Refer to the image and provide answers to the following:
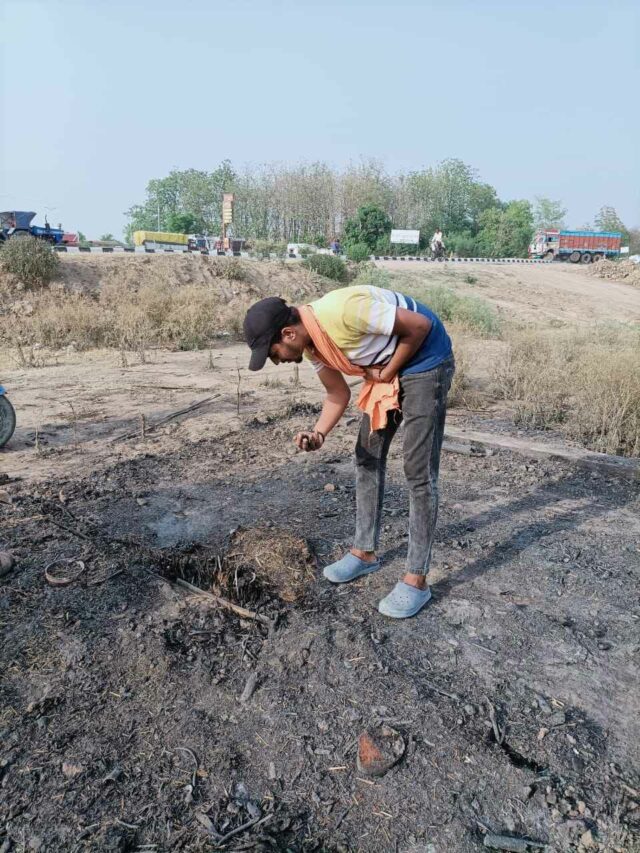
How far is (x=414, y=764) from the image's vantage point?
215cm

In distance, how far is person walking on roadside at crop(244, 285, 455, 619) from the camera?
253cm

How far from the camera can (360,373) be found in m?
2.77

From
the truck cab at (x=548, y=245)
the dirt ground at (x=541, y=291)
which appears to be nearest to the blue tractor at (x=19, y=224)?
the dirt ground at (x=541, y=291)

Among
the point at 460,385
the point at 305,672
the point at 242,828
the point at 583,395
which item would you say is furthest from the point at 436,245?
the point at 242,828

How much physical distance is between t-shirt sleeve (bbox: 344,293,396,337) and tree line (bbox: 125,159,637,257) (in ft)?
116

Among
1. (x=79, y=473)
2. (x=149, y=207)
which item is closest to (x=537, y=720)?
(x=79, y=473)

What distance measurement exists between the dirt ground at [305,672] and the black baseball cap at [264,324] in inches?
48.2

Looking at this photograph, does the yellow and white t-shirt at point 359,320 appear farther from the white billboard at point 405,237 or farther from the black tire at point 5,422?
the white billboard at point 405,237

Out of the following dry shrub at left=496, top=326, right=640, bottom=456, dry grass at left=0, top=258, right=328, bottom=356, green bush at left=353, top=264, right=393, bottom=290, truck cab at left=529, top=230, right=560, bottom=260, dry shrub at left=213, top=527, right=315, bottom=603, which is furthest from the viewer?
truck cab at left=529, top=230, right=560, bottom=260

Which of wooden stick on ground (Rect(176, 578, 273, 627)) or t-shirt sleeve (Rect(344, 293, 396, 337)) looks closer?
t-shirt sleeve (Rect(344, 293, 396, 337))

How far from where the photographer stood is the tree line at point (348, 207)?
45.3 meters

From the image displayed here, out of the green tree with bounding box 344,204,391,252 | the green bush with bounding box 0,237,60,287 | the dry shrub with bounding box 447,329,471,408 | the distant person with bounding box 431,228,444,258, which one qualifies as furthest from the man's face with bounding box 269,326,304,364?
the green tree with bounding box 344,204,391,252

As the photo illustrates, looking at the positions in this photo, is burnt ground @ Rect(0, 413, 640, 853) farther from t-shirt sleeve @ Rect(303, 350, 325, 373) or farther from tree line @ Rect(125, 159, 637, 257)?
tree line @ Rect(125, 159, 637, 257)

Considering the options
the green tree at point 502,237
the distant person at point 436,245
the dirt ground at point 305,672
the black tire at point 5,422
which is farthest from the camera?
the green tree at point 502,237
